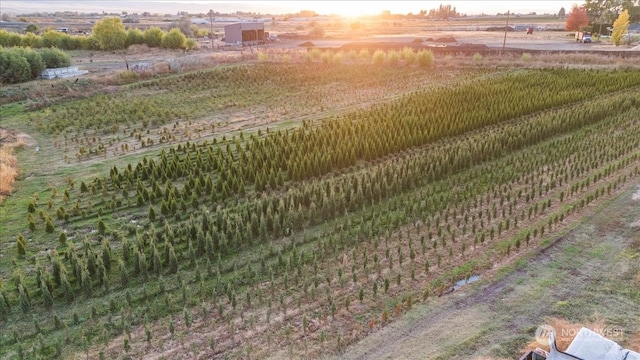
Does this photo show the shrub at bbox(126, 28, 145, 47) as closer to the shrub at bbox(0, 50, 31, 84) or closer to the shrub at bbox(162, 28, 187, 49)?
the shrub at bbox(162, 28, 187, 49)

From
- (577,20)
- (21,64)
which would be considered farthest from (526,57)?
(577,20)

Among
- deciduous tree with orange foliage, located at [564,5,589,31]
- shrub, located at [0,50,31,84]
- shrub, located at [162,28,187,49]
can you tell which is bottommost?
shrub, located at [0,50,31,84]

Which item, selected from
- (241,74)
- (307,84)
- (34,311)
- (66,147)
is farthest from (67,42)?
(34,311)

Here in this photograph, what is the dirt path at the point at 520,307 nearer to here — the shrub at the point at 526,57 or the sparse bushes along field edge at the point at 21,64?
the shrub at the point at 526,57

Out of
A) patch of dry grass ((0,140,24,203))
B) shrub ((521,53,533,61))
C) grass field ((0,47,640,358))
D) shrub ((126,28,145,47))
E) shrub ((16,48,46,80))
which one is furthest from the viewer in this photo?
shrub ((126,28,145,47))

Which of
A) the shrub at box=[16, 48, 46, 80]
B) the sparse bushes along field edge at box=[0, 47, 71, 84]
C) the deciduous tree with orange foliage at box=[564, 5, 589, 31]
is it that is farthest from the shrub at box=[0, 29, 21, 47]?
the deciduous tree with orange foliage at box=[564, 5, 589, 31]

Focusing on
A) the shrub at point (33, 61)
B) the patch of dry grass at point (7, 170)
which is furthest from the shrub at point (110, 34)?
Result: the patch of dry grass at point (7, 170)
